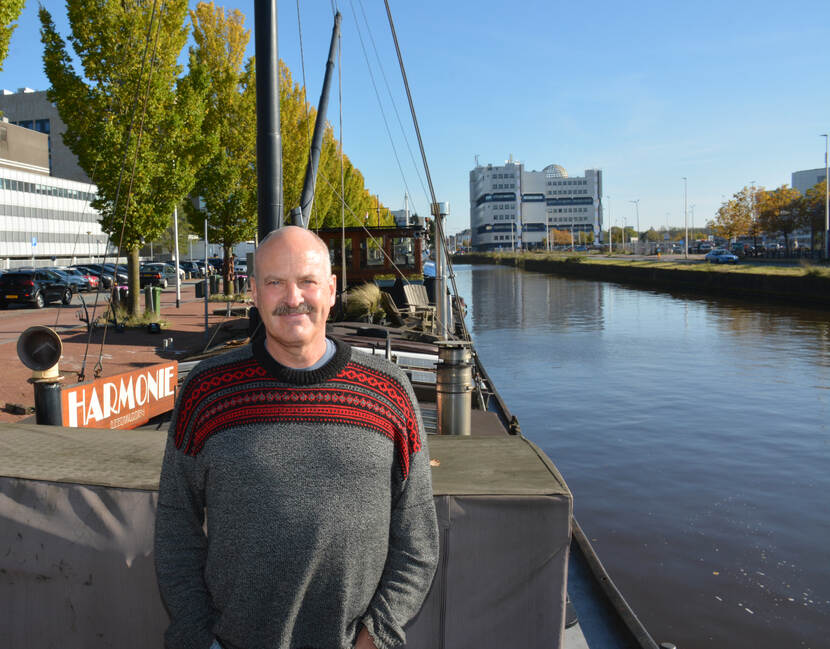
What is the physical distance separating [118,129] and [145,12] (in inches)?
124

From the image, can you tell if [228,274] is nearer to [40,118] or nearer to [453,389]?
[453,389]

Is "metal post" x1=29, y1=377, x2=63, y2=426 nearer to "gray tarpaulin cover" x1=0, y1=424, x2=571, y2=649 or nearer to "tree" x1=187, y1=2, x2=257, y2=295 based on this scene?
"gray tarpaulin cover" x1=0, y1=424, x2=571, y2=649

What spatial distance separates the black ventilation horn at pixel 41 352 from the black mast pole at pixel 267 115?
1.97 metres

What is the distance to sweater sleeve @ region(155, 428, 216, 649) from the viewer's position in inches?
84.4

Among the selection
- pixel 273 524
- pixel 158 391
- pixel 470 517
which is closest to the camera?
pixel 273 524

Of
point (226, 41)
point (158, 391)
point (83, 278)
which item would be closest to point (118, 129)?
point (226, 41)

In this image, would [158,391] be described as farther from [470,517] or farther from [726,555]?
[726,555]

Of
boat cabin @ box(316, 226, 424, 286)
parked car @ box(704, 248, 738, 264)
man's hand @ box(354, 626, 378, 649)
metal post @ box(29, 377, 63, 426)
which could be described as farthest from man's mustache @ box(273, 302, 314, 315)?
parked car @ box(704, 248, 738, 264)

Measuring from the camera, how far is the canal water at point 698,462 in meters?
7.38

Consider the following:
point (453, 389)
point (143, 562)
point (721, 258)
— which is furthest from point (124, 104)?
point (721, 258)

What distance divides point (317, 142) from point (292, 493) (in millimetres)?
9858

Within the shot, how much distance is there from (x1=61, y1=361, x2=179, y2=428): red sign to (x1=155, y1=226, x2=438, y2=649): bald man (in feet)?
10.1

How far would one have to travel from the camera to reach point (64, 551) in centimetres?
296

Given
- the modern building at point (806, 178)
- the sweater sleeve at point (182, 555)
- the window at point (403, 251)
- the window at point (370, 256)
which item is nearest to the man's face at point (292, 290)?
the sweater sleeve at point (182, 555)
